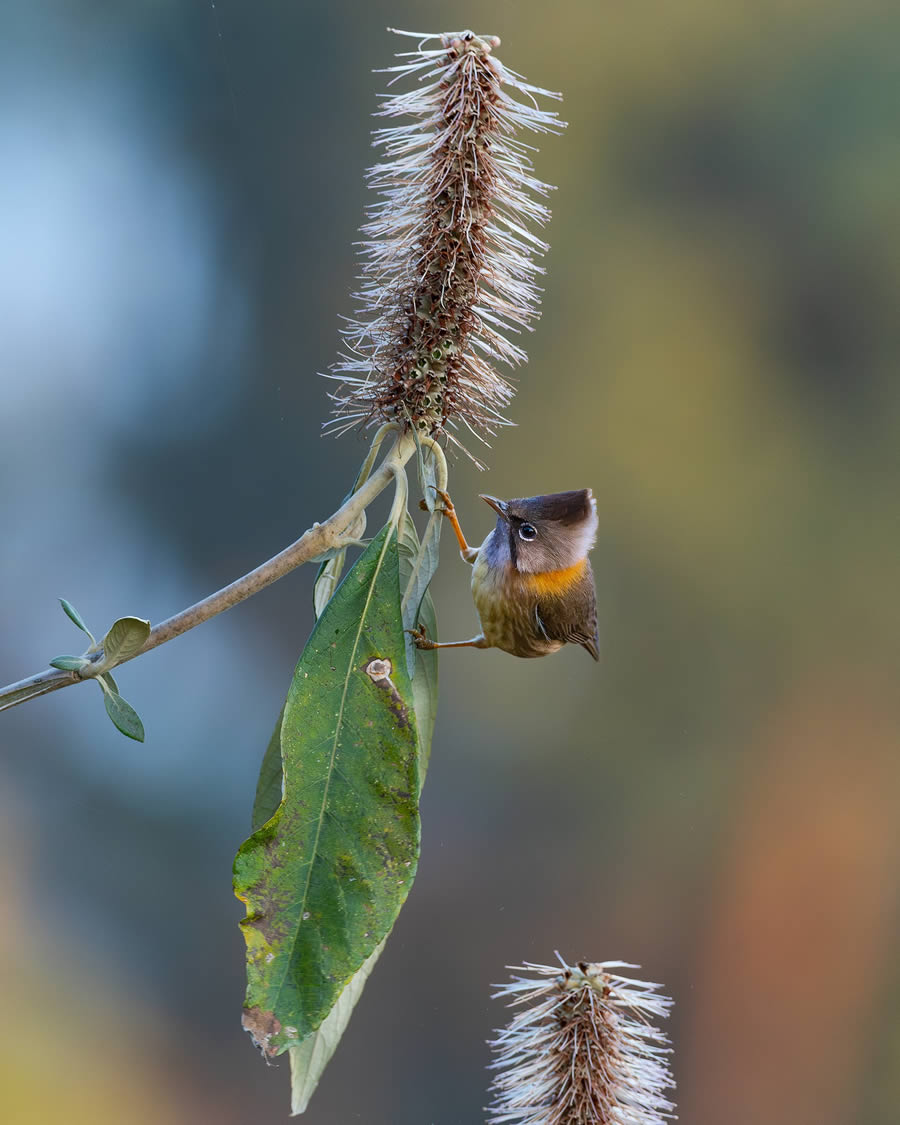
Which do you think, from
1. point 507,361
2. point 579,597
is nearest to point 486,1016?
point 579,597

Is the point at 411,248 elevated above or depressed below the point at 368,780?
above

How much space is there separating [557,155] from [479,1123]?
1688 millimetres

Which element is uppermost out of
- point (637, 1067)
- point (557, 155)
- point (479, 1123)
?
point (557, 155)

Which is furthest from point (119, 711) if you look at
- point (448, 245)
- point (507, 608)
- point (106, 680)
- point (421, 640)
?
point (507, 608)

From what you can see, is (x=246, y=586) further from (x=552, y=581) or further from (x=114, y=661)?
(x=552, y=581)

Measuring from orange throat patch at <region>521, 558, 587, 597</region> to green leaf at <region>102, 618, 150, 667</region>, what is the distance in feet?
1.84

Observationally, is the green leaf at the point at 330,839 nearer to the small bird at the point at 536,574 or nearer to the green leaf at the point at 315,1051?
the green leaf at the point at 315,1051

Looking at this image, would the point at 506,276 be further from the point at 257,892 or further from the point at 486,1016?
the point at 486,1016

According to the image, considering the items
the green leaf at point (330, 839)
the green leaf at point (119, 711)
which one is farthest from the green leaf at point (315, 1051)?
the green leaf at point (119, 711)

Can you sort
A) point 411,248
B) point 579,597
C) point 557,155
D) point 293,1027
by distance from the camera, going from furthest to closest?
point 557,155 < point 579,597 < point 411,248 < point 293,1027

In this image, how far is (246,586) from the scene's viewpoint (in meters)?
0.68

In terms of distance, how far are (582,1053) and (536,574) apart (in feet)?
1.65

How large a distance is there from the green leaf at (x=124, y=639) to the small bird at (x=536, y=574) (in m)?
0.51

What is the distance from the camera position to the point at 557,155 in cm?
190
